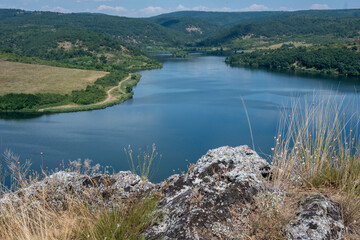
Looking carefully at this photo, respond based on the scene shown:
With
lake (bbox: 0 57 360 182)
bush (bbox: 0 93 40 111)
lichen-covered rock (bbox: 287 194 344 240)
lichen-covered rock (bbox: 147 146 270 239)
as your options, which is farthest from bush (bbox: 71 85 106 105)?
lichen-covered rock (bbox: 287 194 344 240)

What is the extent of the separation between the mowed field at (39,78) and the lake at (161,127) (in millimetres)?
10178

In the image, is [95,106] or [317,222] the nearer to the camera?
[317,222]

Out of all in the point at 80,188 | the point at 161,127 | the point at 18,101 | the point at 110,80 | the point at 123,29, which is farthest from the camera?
the point at 123,29

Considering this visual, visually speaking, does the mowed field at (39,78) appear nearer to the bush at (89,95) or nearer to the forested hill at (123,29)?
the bush at (89,95)

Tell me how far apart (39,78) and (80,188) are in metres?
57.7

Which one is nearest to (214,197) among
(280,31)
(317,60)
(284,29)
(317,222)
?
(317,222)

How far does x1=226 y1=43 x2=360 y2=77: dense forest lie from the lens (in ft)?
213

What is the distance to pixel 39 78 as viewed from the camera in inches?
2195

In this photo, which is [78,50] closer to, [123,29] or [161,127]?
[161,127]

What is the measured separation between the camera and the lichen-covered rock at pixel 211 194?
2762mm

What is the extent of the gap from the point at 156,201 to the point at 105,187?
0.85 metres

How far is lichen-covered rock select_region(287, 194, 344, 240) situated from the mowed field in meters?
49.3

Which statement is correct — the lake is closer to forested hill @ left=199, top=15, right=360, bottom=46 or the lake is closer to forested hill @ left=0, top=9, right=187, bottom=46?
forested hill @ left=199, top=15, right=360, bottom=46

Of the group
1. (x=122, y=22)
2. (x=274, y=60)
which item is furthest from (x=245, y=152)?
(x=122, y=22)
